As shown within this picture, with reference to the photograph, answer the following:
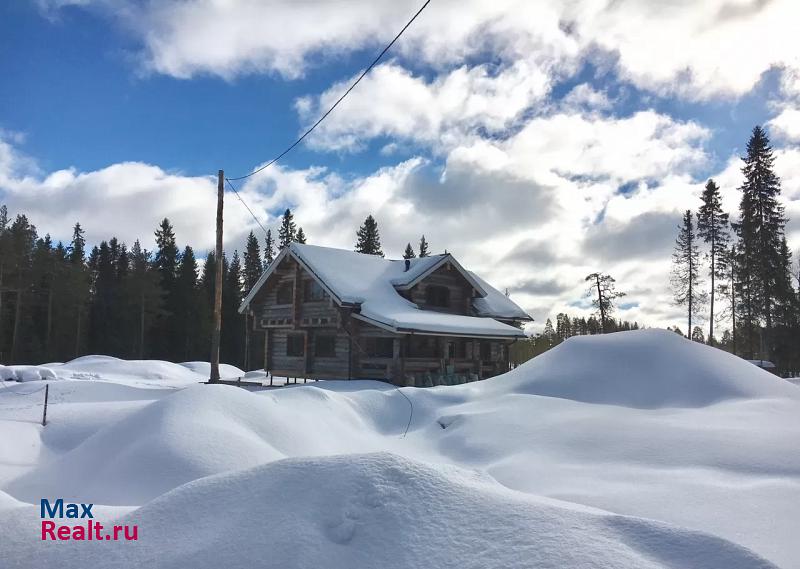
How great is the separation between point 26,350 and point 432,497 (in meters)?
49.3

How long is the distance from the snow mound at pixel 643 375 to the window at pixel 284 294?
1442cm

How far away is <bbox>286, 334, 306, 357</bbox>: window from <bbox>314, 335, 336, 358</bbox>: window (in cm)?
141

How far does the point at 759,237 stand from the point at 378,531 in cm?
4157

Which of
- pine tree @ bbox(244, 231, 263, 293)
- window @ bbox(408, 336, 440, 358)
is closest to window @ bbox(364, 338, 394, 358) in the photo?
window @ bbox(408, 336, 440, 358)

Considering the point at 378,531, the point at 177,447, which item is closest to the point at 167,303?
the point at 177,447

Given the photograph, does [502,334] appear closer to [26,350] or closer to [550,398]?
[550,398]

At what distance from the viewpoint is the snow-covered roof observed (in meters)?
20.3

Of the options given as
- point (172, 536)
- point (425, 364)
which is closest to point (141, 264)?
point (425, 364)

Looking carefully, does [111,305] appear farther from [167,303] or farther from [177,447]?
[177,447]

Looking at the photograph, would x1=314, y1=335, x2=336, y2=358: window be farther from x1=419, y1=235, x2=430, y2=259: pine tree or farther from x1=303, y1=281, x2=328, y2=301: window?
x1=419, y1=235, x2=430, y2=259: pine tree

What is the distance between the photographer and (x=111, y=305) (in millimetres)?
47531

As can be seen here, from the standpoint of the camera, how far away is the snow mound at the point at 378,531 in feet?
9.86

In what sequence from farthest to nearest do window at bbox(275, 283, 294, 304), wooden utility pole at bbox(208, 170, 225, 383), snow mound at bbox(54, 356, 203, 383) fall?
snow mound at bbox(54, 356, 203, 383) → window at bbox(275, 283, 294, 304) → wooden utility pole at bbox(208, 170, 225, 383)

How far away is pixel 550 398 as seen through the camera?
11.6 metres
